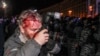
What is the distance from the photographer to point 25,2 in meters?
81.7

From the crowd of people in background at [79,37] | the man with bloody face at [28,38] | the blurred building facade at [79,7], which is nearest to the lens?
the man with bloody face at [28,38]

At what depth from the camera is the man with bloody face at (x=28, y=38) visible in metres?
2.11

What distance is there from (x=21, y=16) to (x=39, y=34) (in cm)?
31

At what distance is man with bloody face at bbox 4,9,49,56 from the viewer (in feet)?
6.91

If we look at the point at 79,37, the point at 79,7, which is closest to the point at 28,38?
the point at 79,37

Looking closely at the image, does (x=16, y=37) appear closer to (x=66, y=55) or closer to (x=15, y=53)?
(x=15, y=53)

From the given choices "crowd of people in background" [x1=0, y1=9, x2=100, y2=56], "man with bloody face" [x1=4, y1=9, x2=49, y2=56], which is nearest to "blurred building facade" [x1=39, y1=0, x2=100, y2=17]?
"crowd of people in background" [x1=0, y1=9, x2=100, y2=56]

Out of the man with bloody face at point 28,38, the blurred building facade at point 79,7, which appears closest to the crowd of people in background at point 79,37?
the man with bloody face at point 28,38

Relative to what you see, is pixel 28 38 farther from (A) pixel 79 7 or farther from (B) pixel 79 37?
(A) pixel 79 7

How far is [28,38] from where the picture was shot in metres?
2.25

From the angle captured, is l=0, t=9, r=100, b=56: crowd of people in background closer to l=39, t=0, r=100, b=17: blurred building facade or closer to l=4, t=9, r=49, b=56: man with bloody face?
l=4, t=9, r=49, b=56: man with bloody face

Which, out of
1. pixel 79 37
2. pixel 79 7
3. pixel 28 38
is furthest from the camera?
pixel 79 7

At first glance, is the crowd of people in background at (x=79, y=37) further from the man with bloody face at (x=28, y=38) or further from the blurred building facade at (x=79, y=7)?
the blurred building facade at (x=79, y=7)

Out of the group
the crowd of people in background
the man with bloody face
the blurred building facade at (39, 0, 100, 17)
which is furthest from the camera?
the blurred building facade at (39, 0, 100, 17)
